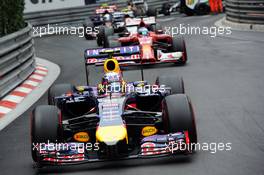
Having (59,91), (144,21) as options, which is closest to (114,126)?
(59,91)

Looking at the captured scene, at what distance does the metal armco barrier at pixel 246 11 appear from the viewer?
25.5 metres

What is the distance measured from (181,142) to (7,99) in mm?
6554

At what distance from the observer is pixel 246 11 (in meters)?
26.6

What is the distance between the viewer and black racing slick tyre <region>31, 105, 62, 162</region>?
28.3 ft

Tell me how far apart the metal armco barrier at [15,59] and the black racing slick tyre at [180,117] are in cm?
608

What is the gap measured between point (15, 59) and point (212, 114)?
603cm

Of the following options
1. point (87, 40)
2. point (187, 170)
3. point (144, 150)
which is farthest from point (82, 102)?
point (87, 40)

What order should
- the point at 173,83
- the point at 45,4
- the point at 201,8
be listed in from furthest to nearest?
the point at 201,8
the point at 45,4
the point at 173,83

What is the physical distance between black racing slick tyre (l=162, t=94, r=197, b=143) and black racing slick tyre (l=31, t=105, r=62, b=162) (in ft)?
4.49

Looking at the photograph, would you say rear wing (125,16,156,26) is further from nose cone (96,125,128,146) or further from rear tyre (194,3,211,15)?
rear tyre (194,3,211,15)

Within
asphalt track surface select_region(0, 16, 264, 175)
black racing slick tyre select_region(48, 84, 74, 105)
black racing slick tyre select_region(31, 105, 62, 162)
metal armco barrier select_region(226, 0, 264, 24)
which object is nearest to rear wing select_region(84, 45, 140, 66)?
black racing slick tyre select_region(48, 84, 74, 105)

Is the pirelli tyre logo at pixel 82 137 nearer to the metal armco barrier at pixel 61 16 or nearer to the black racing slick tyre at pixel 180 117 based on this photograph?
the black racing slick tyre at pixel 180 117

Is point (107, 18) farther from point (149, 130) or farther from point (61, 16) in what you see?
point (149, 130)

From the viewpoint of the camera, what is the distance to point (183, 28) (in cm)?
2986
